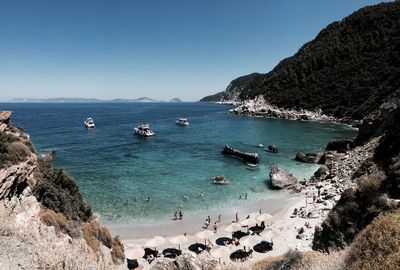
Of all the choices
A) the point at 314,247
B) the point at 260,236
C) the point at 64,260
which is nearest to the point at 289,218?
the point at 260,236

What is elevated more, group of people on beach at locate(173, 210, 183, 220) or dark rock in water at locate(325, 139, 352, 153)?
dark rock in water at locate(325, 139, 352, 153)

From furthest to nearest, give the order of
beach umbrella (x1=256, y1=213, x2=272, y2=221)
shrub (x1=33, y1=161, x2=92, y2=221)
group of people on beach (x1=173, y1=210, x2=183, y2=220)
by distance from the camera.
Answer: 1. group of people on beach (x1=173, y1=210, x2=183, y2=220)
2. beach umbrella (x1=256, y1=213, x2=272, y2=221)
3. shrub (x1=33, y1=161, x2=92, y2=221)

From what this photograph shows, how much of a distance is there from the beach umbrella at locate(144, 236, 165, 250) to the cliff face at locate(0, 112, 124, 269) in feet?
20.2

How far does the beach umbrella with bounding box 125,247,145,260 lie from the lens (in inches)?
914

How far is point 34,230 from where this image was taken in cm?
1281

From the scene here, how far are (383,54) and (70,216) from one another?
13065 cm

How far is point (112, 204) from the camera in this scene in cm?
3391

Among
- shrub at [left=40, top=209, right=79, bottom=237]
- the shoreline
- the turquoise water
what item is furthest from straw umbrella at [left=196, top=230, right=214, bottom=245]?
shrub at [left=40, top=209, right=79, bottom=237]

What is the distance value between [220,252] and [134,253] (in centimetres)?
657

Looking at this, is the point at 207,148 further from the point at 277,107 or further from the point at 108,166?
the point at 277,107

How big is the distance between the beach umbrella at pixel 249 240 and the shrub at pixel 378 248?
15.9 meters

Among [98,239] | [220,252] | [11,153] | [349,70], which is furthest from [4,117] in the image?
[349,70]

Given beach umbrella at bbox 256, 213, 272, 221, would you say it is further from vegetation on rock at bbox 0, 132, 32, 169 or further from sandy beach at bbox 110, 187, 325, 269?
vegetation on rock at bbox 0, 132, 32, 169

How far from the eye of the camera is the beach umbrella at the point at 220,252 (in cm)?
2343
